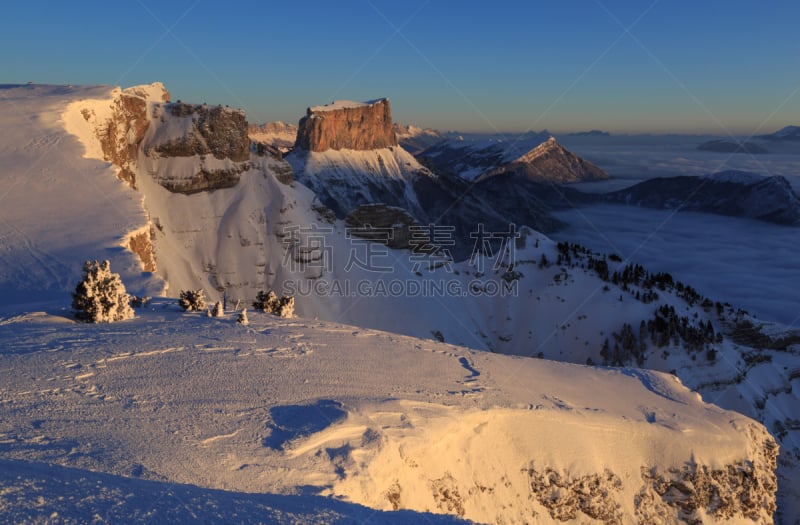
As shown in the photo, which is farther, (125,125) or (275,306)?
(125,125)

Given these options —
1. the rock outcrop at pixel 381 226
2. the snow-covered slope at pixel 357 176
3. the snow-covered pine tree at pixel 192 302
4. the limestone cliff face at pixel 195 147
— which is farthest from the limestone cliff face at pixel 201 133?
the snow-covered pine tree at pixel 192 302

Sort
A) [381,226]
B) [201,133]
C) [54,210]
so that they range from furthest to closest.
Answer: [381,226]
[201,133]
[54,210]

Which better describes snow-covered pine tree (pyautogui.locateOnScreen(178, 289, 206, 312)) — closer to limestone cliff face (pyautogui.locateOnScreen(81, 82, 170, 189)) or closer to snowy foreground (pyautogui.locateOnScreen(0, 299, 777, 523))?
snowy foreground (pyautogui.locateOnScreen(0, 299, 777, 523))

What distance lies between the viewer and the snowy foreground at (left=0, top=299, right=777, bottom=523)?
8455 mm

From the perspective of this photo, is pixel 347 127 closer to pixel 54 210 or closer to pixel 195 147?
pixel 195 147

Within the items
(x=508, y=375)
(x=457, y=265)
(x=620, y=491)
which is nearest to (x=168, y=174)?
(x=457, y=265)

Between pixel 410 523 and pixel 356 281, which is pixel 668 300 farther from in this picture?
pixel 410 523

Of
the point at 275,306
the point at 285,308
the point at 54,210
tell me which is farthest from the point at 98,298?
the point at 54,210

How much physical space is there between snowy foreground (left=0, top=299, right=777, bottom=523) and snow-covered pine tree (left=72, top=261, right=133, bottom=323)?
55 cm

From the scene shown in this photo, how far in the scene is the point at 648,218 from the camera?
197 metres

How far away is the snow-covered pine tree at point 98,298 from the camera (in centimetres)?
1661

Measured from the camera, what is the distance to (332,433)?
11992 millimetres

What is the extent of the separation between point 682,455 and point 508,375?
7075mm

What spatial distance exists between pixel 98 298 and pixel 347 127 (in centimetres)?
12517
